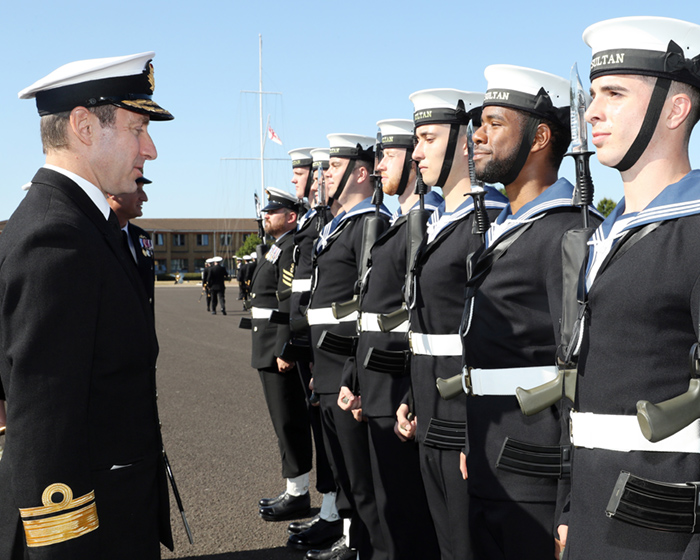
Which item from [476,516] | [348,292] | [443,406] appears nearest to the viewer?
[476,516]

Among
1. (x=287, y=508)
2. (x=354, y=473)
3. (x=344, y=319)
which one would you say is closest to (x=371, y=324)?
(x=344, y=319)

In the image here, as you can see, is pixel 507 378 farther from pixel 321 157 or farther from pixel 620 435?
pixel 321 157

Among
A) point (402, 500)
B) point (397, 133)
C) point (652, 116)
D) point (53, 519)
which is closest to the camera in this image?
point (53, 519)

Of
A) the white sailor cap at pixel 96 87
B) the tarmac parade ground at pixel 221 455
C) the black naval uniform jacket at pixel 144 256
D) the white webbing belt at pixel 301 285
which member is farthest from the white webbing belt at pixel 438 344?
the white webbing belt at pixel 301 285

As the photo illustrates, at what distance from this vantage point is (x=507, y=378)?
2.81 meters

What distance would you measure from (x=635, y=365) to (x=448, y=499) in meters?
1.45

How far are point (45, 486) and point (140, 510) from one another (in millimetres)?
428

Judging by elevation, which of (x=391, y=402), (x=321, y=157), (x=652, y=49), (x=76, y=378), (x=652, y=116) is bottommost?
(x=391, y=402)

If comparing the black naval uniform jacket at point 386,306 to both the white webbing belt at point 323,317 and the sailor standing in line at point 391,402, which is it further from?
the white webbing belt at point 323,317

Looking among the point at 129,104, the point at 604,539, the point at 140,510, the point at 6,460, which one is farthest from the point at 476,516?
the point at 129,104

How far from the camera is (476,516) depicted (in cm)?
292

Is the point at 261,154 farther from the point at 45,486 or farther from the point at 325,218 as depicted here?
the point at 45,486

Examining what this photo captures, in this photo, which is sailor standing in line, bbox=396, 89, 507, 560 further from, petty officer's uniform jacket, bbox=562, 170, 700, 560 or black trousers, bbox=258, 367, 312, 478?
black trousers, bbox=258, 367, 312, 478

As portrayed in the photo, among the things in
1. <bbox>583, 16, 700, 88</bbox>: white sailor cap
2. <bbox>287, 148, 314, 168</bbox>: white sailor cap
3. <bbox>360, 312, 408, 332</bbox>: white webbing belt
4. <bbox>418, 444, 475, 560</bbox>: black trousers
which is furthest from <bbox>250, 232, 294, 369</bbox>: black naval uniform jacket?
<bbox>583, 16, 700, 88</bbox>: white sailor cap
